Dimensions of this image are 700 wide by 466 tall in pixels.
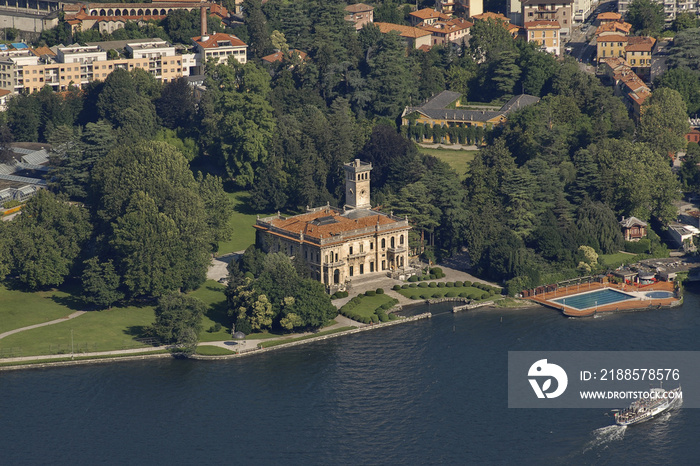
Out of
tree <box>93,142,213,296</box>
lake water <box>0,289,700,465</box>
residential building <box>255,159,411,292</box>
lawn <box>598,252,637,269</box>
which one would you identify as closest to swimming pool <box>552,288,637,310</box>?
lawn <box>598,252,637,269</box>

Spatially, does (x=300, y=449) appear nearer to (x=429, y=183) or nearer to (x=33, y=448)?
(x=33, y=448)

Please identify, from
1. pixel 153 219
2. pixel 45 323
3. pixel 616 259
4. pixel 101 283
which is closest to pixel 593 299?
pixel 616 259

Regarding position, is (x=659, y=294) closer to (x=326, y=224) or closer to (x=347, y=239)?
(x=347, y=239)

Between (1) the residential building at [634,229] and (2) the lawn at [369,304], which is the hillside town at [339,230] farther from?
(2) the lawn at [369,304]

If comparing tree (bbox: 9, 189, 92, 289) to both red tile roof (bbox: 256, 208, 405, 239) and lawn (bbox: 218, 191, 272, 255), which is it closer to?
lawn (bbox: 218, 191, 272, 255)

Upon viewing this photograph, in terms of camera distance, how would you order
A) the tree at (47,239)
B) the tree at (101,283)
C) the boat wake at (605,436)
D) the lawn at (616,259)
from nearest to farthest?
the boat wake at (605,436) < the tree at (101,283) < the tree at (47,239) < the lawn at (616,259)

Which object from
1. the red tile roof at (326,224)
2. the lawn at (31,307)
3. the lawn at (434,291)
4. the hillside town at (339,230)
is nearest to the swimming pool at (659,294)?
the hillside town at (339,230)
